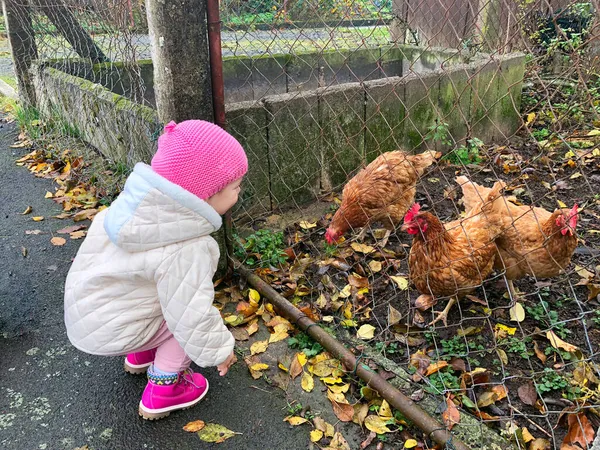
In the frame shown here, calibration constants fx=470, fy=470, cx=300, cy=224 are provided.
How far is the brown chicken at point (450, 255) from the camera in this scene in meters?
2.49

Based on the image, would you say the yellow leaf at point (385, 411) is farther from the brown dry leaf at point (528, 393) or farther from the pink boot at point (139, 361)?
the pink boot at point (139, 361)

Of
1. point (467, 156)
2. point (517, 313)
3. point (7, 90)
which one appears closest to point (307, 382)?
point (517, 313)

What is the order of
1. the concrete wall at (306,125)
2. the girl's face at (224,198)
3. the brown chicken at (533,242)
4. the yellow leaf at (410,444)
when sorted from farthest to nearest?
the concrete wall at (306,125) < the brown chicken at (533,242) < the yellow leaf at (410,444) < the girl's face at (224,198)

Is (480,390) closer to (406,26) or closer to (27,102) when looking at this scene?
(406,26)

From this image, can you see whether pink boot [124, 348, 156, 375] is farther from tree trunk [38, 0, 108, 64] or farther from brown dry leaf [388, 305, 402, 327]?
tree trunk [38, 0, 108, 64]

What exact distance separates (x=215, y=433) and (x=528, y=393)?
1.40 m

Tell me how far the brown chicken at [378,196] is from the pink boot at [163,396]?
1.53 meters

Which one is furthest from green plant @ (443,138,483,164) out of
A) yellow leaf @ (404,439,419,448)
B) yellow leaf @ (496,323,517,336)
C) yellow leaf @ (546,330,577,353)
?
yellow leaf @ (404,439,419,448)

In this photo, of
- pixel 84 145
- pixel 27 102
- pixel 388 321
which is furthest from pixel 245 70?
pixel 388 321

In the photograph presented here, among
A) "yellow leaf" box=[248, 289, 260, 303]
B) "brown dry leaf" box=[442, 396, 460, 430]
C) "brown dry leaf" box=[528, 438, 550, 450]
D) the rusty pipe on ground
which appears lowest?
"brown dry leaf" box=[528, 438, 550, 450]

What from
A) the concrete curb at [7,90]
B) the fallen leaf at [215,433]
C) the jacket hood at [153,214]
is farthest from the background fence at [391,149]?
the concrete curb at [7,90]

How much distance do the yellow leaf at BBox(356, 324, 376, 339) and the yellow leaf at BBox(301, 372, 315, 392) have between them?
15.4 inches

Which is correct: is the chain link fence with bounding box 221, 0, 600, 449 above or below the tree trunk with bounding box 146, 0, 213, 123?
below

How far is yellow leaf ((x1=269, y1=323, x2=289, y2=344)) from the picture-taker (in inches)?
97.9
